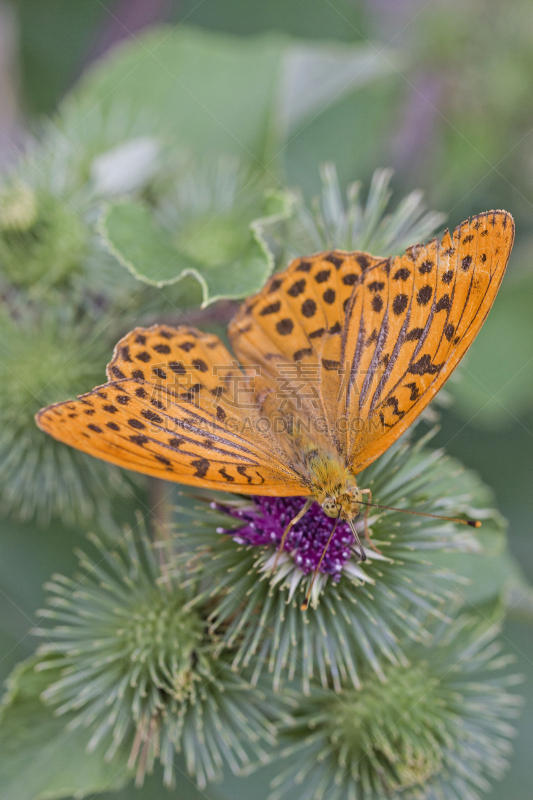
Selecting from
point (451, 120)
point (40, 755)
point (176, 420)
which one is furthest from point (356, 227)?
point (40, 755)

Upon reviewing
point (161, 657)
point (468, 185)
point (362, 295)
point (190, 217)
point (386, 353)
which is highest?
point (468, 185)

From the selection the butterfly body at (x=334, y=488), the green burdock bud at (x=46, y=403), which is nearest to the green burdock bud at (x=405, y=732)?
the butterfly body at (x=334, y=488)

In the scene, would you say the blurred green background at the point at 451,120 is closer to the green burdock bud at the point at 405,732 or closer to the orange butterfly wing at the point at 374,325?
the green burdock bud at the point at 405,732

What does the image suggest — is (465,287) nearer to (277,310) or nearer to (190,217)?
(277,310)

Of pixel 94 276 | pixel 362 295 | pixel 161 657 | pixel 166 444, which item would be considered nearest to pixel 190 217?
pixel 94 276

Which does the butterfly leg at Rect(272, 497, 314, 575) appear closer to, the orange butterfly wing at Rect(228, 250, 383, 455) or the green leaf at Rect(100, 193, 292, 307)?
the orange butterfly wing at Rect(228, 250, 383, 455)

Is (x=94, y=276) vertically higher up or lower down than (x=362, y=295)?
higher up

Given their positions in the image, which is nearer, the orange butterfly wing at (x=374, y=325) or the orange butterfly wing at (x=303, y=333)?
the orange butterfly wing at (x=374, y=325)
